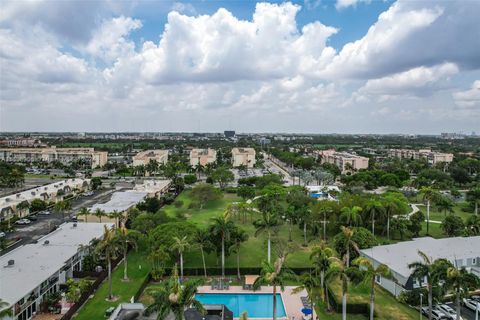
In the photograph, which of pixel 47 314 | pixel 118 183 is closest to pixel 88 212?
pixel 47 314

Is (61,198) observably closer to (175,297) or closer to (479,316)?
(175,297)

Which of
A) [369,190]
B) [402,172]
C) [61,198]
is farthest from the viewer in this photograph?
[402,172]

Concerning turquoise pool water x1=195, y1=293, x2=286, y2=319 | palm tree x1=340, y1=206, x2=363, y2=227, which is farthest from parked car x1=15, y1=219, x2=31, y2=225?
palm tree x1=340, y1=206, x2=363, y2=227

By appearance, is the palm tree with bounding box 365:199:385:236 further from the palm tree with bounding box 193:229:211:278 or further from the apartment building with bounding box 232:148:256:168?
the apartment building with bounding box 232:148:256:168

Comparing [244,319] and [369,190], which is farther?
[369,190]

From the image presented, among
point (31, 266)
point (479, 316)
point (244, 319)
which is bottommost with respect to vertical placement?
point (479, 316)

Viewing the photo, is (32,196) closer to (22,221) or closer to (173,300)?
(22,221)

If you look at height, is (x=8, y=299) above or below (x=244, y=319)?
below
